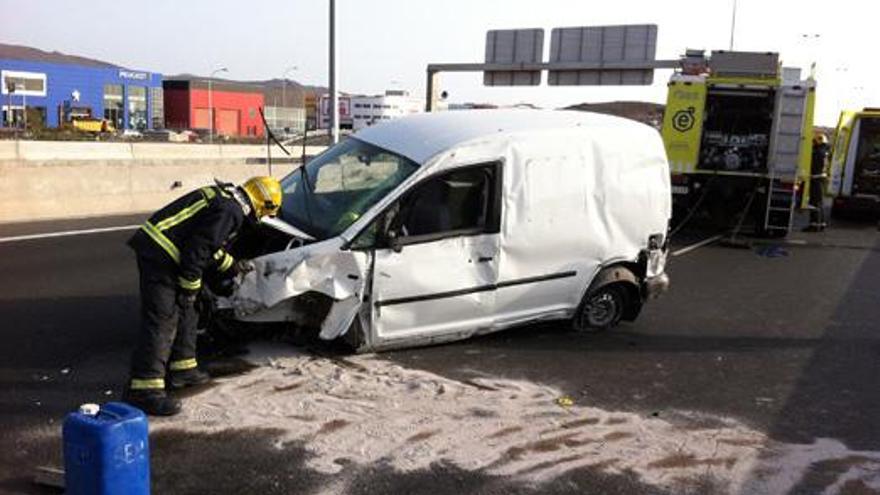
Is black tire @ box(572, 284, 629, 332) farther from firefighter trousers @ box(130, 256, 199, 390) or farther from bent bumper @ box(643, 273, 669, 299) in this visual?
firefighter trousers @ box(130, 256, 199, 390)

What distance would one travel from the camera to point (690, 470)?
4.71 metres

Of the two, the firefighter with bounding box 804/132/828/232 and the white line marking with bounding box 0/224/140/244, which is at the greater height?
the firefighter with bounding box 804/132/828/232

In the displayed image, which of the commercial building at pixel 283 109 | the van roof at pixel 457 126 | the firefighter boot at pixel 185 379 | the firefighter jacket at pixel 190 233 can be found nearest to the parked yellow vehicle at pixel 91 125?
the commercial building at pixel 283 109

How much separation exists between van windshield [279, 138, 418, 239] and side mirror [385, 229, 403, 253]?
0.87 feet

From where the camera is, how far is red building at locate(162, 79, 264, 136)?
103125 mm

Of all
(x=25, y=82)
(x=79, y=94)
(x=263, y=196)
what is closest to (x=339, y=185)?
(x=263, y=196)

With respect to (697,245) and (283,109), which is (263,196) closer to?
(697,245)

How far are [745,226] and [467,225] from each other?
1141 cm

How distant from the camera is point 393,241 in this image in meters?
6.23

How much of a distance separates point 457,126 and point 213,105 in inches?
4076

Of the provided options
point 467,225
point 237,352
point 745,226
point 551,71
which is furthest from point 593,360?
point 551,71

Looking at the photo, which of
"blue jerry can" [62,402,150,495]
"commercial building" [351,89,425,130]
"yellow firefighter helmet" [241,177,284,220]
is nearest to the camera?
"blue jerry can" [62,402,150,495]

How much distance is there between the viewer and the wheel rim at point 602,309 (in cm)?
757

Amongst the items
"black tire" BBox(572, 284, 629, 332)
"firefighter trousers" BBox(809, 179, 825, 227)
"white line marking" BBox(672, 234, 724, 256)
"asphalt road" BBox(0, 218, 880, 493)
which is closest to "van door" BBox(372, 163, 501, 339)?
"asphalt road" BBox(0, 218, 880, 493)
